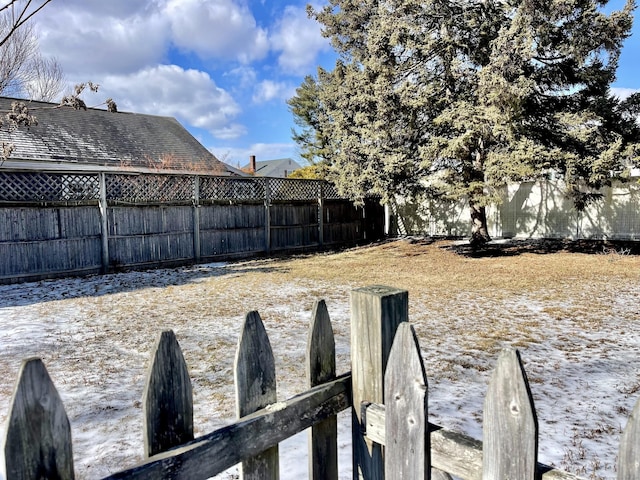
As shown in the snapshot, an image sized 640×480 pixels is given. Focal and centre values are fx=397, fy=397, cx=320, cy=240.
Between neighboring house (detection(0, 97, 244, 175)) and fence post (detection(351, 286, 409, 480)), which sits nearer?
fence post (detection(351, 286, 409, 480))

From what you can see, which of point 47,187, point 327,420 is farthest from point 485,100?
point 47,187

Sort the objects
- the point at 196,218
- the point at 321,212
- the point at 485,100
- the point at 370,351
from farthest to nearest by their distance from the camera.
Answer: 1. the point at 321,212
2. the point at 196,218
3. the point at 485,100
4. the point at 370,351

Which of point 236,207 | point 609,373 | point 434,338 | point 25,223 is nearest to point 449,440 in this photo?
point 609,373

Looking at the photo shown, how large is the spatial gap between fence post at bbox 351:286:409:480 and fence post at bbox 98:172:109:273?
864cm

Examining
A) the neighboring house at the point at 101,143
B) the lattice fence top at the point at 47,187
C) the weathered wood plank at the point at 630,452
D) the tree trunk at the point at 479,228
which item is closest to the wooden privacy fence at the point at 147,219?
the lattice fence top at the point at 47,187

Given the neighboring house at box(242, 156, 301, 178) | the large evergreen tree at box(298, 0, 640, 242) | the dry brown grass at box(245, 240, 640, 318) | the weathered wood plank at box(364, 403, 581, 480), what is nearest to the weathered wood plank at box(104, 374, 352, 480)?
the weathered wood plank at box(364, 403, 581, 480)

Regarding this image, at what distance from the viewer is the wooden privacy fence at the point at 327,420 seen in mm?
709

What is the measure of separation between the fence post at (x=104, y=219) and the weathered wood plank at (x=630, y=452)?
927 cm

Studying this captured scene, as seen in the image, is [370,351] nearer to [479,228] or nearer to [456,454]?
[456,454]

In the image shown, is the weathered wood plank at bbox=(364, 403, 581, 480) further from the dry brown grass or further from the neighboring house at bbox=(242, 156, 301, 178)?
the neighboring house at bbox=(242, 156, 301, 178)

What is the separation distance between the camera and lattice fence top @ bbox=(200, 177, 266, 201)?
1007 centimetres

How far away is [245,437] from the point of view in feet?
3.16

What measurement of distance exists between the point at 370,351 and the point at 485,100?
Result: 28.5 feet

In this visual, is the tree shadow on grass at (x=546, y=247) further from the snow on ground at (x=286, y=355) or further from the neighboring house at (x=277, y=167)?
the neighboring house at (x=277, y=167)
